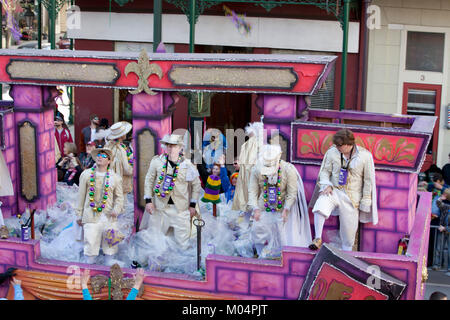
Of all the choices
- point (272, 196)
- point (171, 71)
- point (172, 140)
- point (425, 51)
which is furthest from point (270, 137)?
point (425, 51)

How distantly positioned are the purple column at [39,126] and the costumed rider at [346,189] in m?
4.19

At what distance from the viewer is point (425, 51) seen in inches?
642

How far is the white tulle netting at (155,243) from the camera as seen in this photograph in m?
9.36

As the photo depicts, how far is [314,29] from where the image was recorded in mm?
16562

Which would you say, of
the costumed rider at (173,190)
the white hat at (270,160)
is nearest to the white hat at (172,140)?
the costumed rider at (173,190)

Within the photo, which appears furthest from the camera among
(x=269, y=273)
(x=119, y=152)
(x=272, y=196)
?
(x=119, y=152)

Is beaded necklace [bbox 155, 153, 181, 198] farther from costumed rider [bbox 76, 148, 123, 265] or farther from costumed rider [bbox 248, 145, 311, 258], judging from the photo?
costumed rider [bbox 248, 145, 311, 258]

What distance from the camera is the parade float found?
8234mm

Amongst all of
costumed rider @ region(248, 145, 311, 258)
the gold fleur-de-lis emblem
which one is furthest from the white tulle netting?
the gold fleur-de-lis emblem

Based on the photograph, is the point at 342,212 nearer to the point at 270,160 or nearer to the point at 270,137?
the point at 270,160

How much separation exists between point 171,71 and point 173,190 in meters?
1.63

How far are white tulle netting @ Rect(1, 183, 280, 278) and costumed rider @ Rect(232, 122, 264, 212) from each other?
18 centimetres

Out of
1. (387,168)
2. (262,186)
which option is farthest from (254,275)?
(387,168)

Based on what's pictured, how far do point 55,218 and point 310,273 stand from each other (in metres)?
4.21
